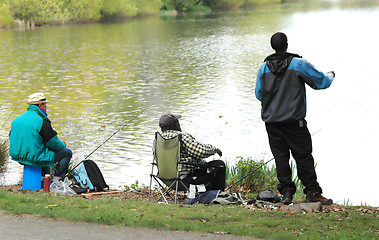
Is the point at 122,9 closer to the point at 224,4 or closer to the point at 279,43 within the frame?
Result: the point at 224,4

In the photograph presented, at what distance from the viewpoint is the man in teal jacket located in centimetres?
713

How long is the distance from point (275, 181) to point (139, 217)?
314 cm

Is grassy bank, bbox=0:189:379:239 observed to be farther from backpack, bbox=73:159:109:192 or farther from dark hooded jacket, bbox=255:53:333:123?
backpack, bbox=73:159:109:192

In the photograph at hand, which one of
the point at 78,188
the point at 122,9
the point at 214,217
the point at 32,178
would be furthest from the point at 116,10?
the point at 214,217

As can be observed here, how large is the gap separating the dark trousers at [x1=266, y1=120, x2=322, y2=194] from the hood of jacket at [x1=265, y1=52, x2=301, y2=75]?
0.51 metres

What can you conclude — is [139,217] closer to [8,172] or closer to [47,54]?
[8,172]

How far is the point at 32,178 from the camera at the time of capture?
738 cm

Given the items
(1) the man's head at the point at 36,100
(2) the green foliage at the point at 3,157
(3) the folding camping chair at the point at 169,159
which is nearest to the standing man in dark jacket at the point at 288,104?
(3) the folding camping chair at the point at 169,159

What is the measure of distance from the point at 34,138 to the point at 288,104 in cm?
278

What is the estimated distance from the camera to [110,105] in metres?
17.3

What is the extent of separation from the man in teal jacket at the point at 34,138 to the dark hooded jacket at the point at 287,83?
2474 mm

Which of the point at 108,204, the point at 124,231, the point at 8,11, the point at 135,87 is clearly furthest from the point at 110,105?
the point at 8,11

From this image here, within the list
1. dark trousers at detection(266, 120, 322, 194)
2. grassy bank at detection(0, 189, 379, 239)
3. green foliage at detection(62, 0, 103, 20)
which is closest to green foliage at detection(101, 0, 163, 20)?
green foliage at detection(62, 0, 103, 20)

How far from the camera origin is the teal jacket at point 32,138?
713 centimetres
